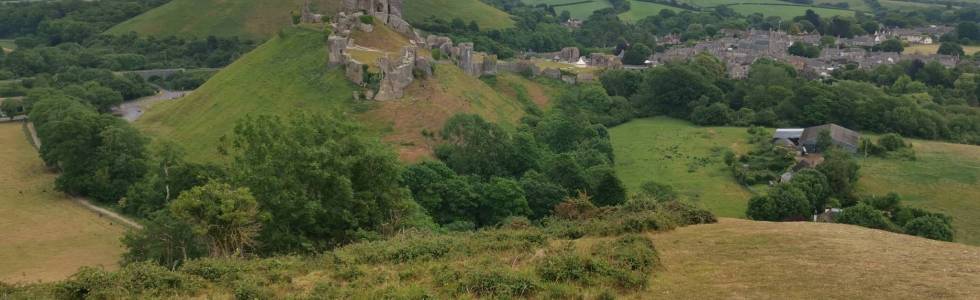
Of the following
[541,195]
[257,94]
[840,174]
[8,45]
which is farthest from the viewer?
[8,45]

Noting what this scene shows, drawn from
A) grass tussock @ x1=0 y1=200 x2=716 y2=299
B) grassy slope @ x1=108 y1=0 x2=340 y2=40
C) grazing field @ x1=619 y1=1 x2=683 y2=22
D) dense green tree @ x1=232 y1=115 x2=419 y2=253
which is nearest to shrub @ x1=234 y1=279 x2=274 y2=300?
grass tussock @ x1=0 y1=200 x2=716 y2=299

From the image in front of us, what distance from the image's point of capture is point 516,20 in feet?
461

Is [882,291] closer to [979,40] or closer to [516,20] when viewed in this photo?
[516,20]

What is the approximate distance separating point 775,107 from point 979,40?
88.8 metres

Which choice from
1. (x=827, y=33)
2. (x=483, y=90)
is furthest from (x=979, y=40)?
(x=483, y=90)

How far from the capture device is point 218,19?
11875 cm

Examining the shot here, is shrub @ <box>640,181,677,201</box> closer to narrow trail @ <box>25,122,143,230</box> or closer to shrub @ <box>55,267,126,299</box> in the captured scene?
narrow trail @ <box>25,122,143,230</box>

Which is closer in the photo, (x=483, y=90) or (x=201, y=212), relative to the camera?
(x=201, y=212)

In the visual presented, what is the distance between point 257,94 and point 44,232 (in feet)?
64.3

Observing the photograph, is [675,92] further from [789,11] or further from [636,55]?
[789,11]

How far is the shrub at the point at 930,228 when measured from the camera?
39.8 metres

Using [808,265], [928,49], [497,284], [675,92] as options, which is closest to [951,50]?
[928,49]

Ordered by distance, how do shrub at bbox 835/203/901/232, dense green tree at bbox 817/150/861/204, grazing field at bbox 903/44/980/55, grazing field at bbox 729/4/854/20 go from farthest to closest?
grazing field at bbox 729/4/854/20
grazing field at bbox 903/44/980/55
dense green tree at bbox 817/150/861/204
shrub at bbox 835/203/901/232

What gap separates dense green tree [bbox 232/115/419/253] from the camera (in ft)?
96.8
